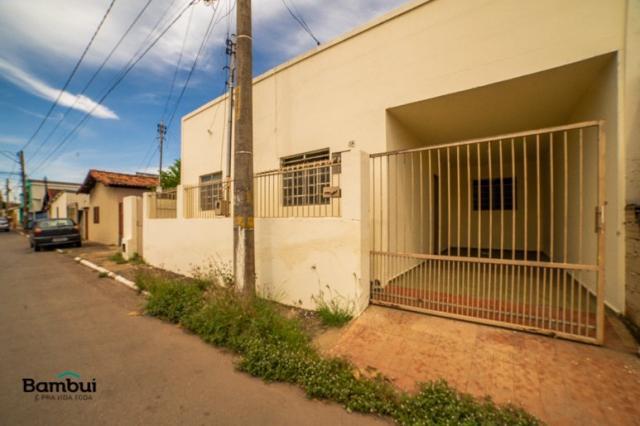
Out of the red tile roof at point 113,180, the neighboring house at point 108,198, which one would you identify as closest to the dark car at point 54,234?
the neighboring house at point 108,198

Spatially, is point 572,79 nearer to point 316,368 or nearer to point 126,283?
point 316,368

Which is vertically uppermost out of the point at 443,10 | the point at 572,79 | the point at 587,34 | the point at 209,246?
the point at 443,10

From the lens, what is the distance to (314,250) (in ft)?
13.3

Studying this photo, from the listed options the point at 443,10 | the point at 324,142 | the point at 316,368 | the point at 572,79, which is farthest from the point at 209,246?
the point at 572,79

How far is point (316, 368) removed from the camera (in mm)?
2471

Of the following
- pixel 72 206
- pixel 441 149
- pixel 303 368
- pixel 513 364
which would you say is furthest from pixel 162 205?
pixel 72 206

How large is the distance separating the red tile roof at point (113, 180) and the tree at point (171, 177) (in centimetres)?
148

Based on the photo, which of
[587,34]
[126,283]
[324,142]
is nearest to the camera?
[587,34]

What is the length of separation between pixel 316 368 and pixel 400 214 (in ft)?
11.3

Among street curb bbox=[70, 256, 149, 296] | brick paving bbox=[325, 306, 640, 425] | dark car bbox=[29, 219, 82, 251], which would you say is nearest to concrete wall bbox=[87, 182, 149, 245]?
dark car bbox=[29, 219, 82, 251]

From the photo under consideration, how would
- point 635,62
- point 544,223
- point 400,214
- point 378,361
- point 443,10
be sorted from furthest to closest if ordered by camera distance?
point 544,223 → point 400,214 → point 443,10 → point 635,62 → point 378,361

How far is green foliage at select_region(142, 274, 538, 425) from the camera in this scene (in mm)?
1958

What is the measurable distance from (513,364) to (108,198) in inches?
695

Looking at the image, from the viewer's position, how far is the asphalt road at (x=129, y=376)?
6.74 ft
